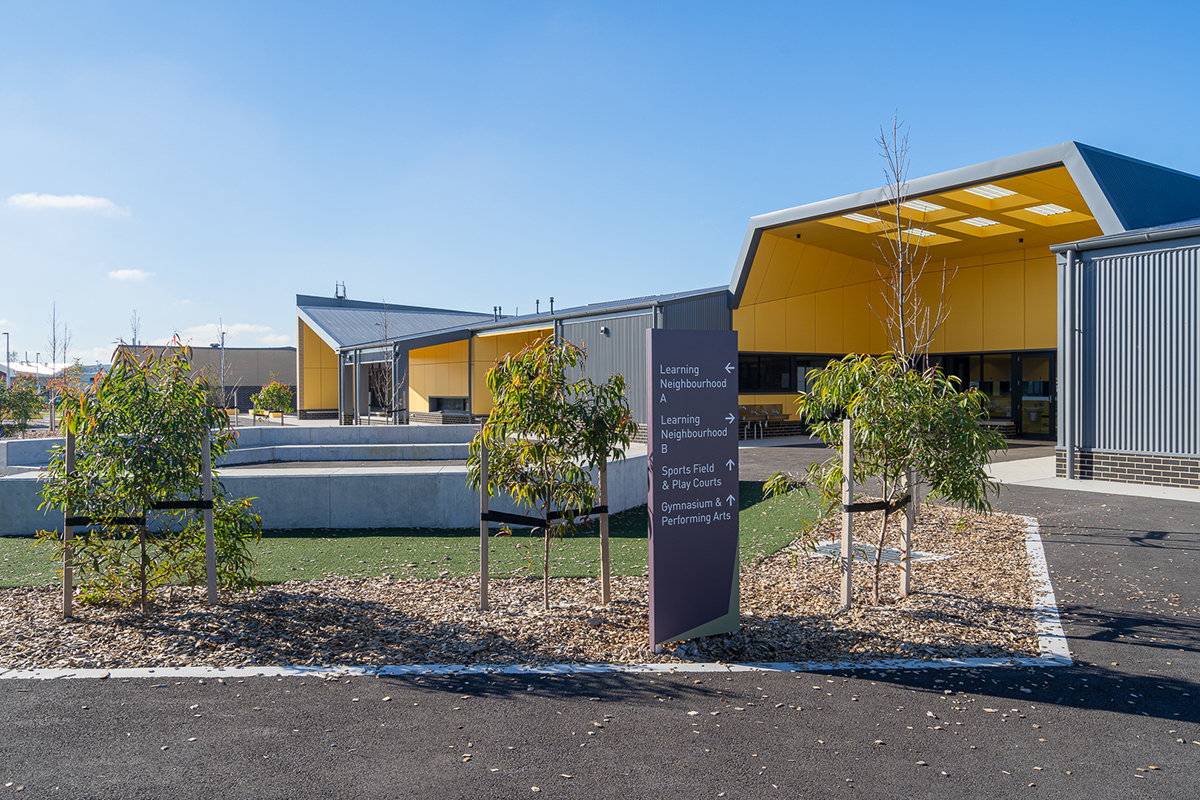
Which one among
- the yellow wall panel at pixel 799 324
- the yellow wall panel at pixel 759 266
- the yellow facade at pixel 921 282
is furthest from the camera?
the yellow wall panel at pixel 799 324

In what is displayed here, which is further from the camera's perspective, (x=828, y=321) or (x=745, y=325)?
(x=828, y=321)

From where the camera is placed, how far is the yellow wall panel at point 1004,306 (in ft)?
75.7

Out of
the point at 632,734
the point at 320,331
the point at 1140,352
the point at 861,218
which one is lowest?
the point at 632,734

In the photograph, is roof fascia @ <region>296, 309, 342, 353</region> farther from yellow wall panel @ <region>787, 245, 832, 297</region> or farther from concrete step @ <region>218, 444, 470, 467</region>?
yellow wall panel @ <region>787, 245, 832, 297</region>

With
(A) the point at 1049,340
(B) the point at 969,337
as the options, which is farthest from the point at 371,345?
(A) the point at 1049,340

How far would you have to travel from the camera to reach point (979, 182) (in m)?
15.1

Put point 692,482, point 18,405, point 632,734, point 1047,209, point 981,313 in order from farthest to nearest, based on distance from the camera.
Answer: point 981,313, point 18,405, point 1047,209, point 692,482, point 632,734

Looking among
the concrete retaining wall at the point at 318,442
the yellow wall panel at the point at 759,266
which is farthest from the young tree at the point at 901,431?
the yellow wall panel at the point at 759,266

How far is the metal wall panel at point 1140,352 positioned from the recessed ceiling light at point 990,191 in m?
3.15

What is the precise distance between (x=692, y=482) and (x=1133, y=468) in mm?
11015

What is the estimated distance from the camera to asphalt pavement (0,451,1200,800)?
347 cm

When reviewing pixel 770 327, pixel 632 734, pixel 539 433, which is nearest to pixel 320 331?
pixel 770 327

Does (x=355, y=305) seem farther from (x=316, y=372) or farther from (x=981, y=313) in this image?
(x=981, y=313)

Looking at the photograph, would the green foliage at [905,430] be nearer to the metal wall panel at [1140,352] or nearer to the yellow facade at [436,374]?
the metal wall panel at [1140,352]
